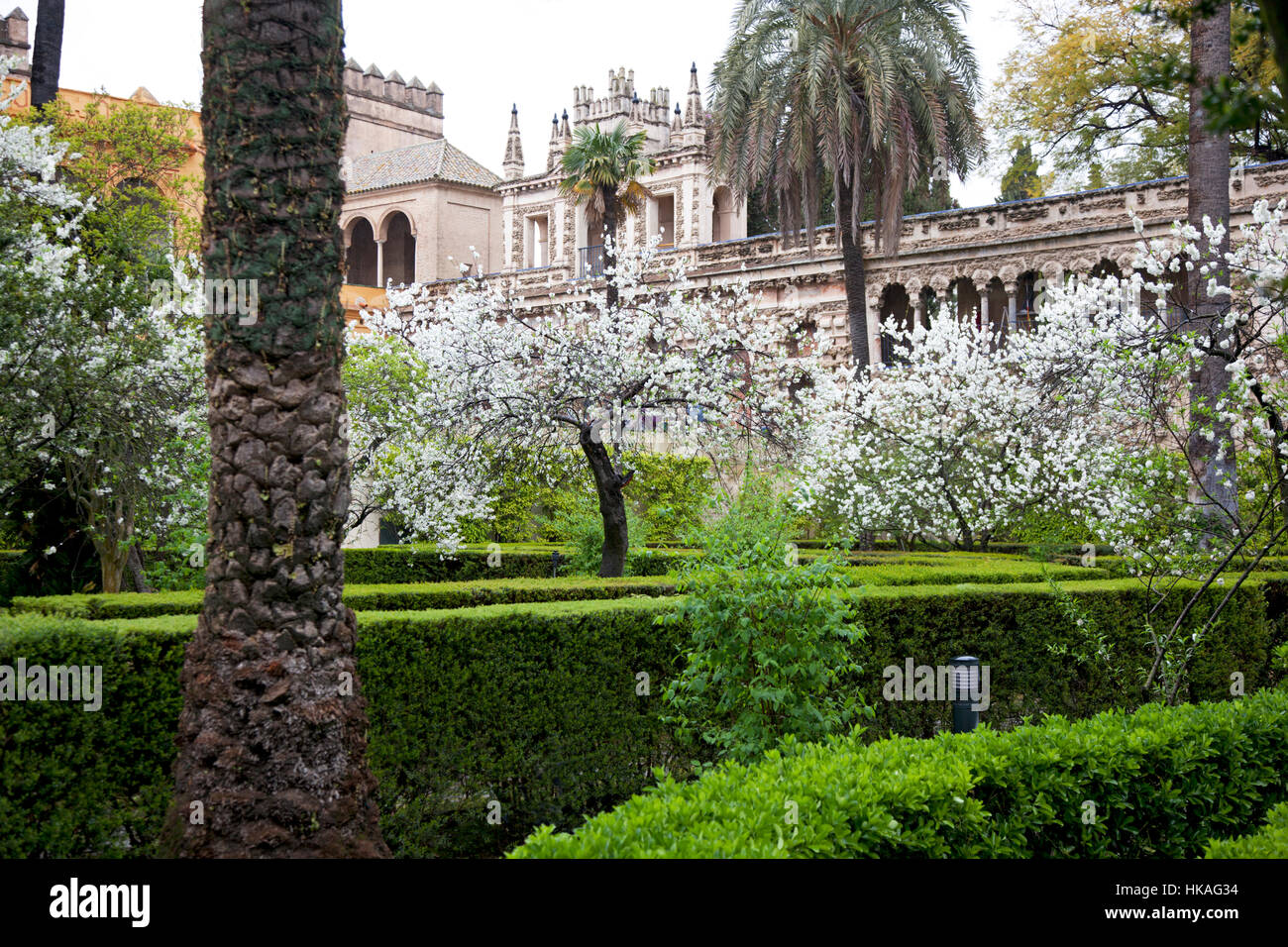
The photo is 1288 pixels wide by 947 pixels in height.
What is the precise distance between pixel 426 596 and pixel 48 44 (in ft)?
41.2

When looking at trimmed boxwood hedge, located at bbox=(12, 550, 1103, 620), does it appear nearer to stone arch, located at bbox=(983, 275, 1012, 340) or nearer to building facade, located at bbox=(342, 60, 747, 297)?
stone arch, located at bbox=(983, 275, 1012, 340)

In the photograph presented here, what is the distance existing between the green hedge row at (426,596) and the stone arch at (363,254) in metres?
43.5

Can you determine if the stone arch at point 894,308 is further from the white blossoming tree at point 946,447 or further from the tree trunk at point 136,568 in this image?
the tree trunk at point 136,568

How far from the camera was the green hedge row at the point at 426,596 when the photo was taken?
875 centimetres

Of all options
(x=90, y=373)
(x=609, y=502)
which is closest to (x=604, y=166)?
(x=609, y=502)

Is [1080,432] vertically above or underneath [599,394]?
underneath

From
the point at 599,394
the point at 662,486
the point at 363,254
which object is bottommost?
the point at 662,486

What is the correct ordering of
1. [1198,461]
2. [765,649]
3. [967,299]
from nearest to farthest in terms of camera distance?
[765,649], [1198,461], [967,299]

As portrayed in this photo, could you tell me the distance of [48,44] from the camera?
679 inches

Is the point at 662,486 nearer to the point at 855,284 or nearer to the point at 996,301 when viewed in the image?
the point at 855,284

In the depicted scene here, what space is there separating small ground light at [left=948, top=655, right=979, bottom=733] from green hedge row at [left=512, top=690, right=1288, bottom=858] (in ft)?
3.05

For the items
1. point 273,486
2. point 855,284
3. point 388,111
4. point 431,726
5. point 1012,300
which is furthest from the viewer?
point 388,111

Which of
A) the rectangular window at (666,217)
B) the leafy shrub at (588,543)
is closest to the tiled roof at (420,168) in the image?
the rectangular window at (666,217)

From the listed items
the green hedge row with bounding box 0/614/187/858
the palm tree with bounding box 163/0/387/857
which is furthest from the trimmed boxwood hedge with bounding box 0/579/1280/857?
the palm tree with bounding box 163/0/387/857
